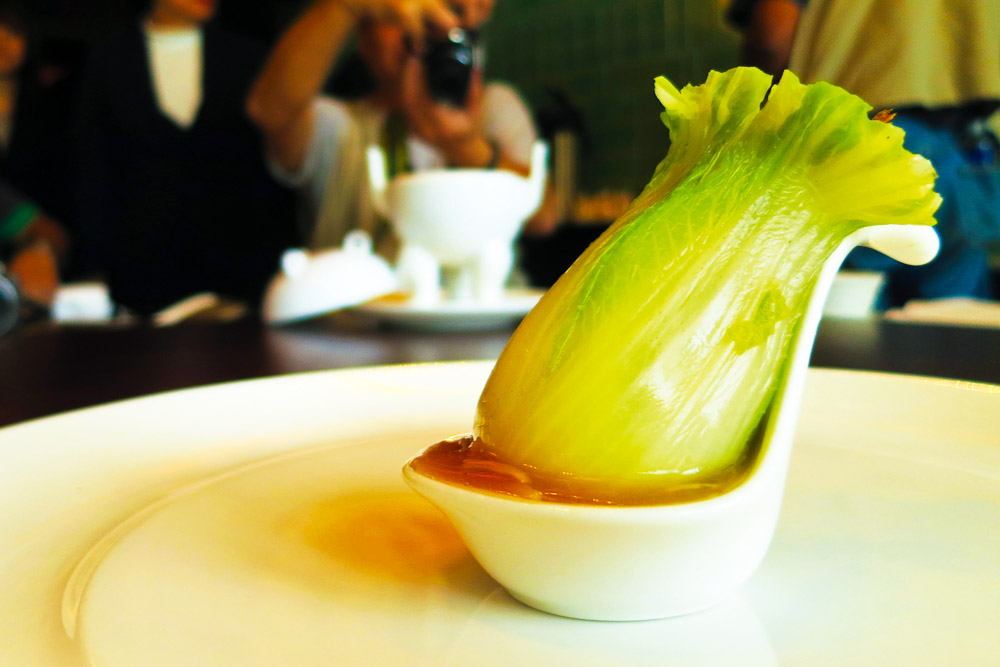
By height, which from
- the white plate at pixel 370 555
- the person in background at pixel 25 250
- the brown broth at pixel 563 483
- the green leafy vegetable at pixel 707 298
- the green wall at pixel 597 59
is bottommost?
the person in background at pixel 25 250

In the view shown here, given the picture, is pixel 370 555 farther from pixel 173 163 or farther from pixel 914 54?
pixel 173 163

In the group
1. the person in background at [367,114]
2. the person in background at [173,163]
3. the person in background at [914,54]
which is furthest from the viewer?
the person in background at [173,163]

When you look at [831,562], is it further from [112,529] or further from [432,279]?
[432,279]

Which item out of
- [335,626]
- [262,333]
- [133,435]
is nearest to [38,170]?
[262,333]

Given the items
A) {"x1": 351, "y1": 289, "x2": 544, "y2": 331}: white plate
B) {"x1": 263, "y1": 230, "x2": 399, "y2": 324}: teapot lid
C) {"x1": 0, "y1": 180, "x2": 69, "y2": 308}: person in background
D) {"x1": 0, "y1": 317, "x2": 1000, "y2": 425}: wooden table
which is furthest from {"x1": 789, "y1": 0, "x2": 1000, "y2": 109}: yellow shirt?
{"x1": 0, "y1": 180, "x2": 69, "y2": 308}: person in background

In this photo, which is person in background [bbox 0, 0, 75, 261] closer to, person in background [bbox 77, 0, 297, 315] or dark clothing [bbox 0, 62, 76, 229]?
dark clothing [bbox 0, 62, 76, 229]

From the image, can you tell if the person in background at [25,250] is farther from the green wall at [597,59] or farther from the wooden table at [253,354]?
the green wall at [597,59]

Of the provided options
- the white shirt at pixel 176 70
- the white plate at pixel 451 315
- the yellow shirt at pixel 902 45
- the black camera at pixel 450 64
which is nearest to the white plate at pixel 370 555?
the white plate at pixel 451 315
